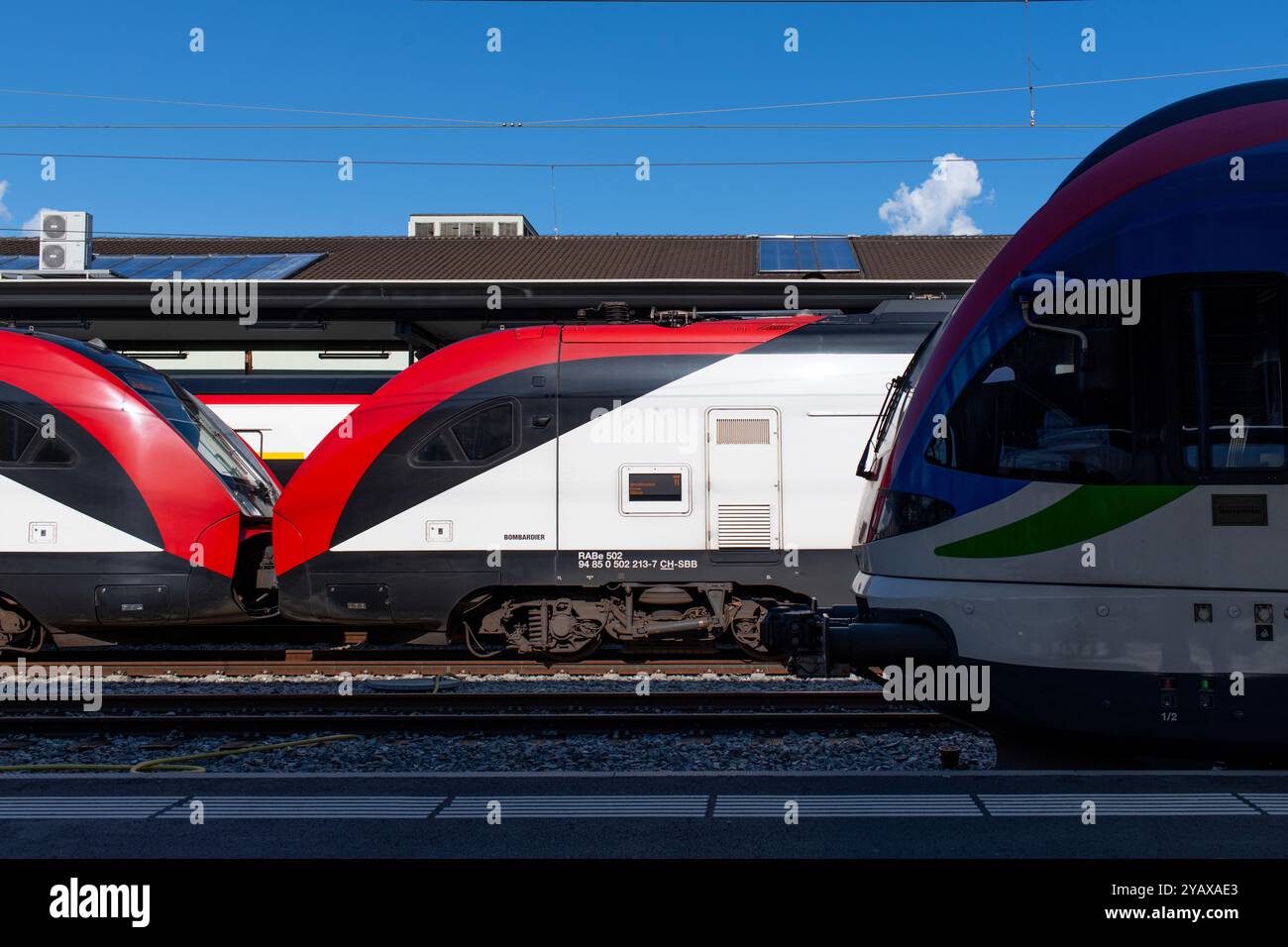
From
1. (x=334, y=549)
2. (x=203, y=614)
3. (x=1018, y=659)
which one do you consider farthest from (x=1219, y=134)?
(x=203, y=614)

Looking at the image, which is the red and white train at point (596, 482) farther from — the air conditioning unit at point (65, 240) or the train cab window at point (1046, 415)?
the air conditioning unit at point (65, 240)

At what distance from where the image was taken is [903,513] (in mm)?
5434

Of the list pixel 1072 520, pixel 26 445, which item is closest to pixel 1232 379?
pixel 1072 520

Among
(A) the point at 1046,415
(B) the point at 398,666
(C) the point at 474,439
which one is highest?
(C) the point at 474,439

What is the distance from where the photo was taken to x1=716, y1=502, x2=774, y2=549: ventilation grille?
9.52 metres

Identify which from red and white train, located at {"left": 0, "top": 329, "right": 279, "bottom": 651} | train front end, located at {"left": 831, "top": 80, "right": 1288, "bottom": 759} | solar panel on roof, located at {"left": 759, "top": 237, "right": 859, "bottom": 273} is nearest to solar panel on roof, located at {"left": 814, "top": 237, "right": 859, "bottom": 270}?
solar panel on roof, located at {"left": 759, "top": 237, "right": 859, "bottom": 273}

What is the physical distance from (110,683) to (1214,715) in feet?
29.8

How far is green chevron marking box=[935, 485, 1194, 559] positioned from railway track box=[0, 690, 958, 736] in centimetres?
297

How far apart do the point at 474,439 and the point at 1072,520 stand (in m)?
5.87

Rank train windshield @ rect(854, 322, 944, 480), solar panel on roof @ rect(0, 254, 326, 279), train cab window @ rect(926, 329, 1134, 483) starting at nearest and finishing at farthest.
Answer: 1. train cab window @ rect(926, 329, 1134, 483)
2. train windshield @ rect(854, 322, 944, 480)
3. solar panel on roof @ rect(0, 254, 326, 279)

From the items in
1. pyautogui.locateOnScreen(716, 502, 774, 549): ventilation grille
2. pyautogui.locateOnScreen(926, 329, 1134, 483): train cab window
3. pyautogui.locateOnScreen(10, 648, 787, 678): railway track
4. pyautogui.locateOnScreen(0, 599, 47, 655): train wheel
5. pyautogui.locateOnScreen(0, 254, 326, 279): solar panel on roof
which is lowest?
pyautogui.locateOnScreen(10, 648, 787, 678): railway track

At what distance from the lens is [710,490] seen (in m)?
9.52

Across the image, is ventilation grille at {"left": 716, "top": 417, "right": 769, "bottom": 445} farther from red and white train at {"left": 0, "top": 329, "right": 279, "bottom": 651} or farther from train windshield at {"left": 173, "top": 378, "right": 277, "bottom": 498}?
train windshield at {"left": 173, "top": 378, "right": 277, "bottom": 498}

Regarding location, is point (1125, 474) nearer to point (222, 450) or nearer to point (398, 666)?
point (398, 666)
